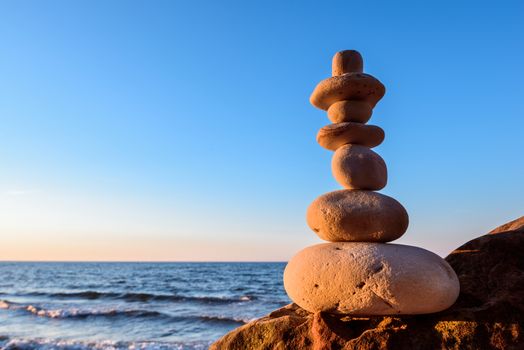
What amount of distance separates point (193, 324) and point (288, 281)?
41.4 feet

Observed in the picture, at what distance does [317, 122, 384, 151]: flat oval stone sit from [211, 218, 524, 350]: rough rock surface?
6.78 feet

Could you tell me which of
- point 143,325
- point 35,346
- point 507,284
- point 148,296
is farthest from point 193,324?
point 507,284

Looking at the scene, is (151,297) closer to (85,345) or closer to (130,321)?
(130,321)

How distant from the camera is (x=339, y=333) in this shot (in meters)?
4.46

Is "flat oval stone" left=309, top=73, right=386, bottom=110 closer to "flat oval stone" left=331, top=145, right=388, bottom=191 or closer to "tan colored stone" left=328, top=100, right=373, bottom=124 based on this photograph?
"tan colored stone" left=328, top=100, right=373, bottom=124

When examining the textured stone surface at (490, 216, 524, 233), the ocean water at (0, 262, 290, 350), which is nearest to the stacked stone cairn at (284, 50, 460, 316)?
the textured stone surface at (490, 216, 524, 233)

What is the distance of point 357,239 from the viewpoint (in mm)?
4977

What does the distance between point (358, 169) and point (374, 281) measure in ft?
4.94

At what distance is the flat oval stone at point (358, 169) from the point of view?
527cm

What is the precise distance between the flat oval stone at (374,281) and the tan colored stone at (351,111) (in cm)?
180

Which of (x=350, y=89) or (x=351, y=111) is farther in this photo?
(x=351, y=111)

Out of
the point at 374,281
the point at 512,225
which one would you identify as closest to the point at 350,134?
the point at 374,281

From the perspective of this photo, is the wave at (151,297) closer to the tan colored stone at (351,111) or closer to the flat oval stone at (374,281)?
the tan colored stone at (351,111)

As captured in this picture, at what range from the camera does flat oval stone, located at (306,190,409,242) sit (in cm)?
491
